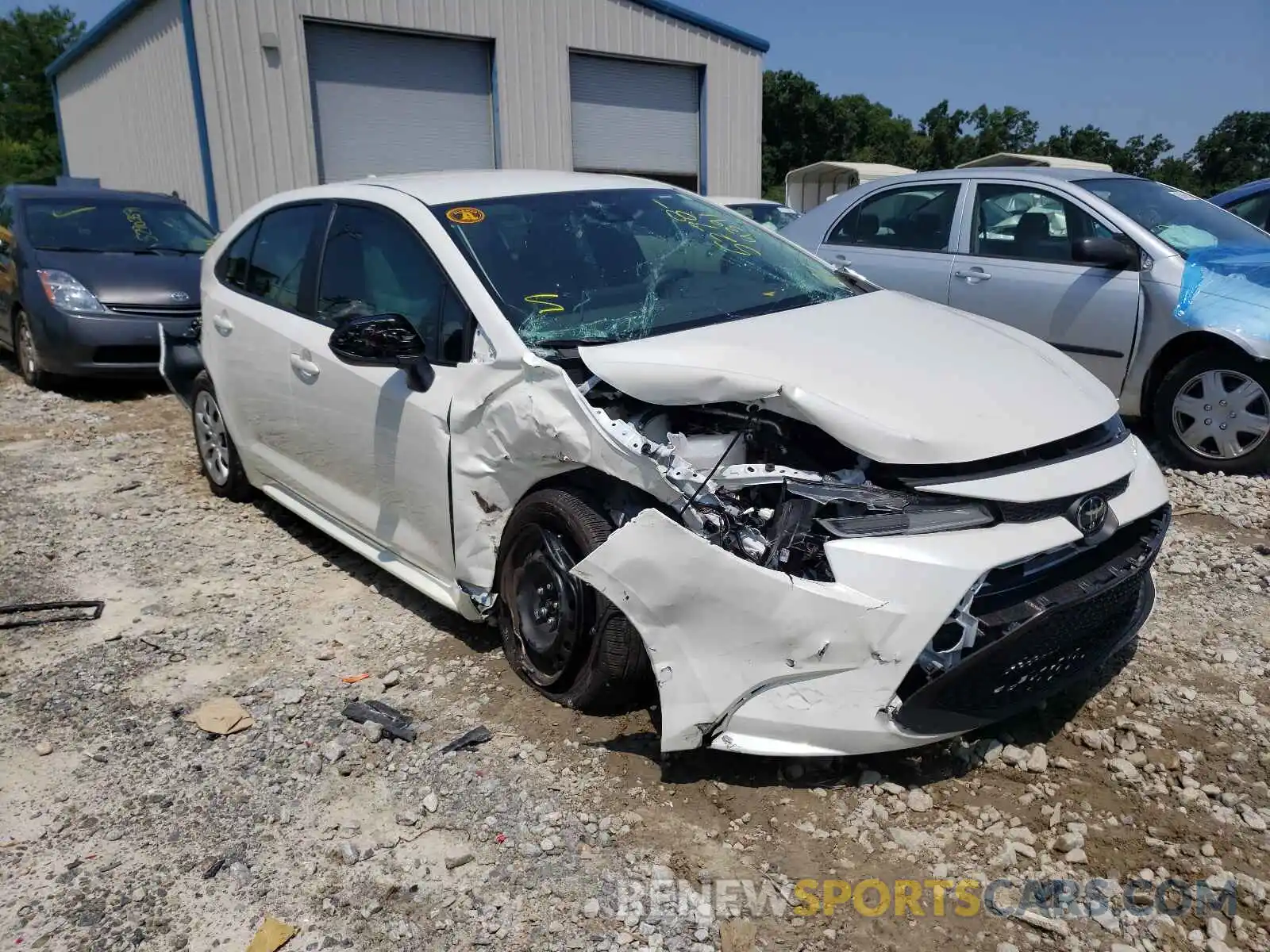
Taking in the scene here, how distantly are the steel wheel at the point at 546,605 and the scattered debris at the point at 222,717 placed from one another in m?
0.96

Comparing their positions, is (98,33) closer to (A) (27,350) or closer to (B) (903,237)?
(A) (27,350)

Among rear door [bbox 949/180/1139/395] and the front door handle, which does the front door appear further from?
rear door [bbox 949/180/1139/395]

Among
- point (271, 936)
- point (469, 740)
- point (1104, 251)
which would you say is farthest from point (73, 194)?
point (271, 936)

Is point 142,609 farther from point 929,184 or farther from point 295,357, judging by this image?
point 929,184

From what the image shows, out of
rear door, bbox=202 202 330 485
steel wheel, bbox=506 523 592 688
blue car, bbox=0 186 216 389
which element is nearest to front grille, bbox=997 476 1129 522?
steel wheel, bbox=506 523 592 688

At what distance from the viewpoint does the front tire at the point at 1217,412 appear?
5.19 m

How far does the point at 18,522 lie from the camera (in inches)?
208

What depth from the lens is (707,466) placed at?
8.86 feet

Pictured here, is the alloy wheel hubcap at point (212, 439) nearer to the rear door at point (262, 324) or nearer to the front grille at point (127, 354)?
the rear door at point (262, 324)

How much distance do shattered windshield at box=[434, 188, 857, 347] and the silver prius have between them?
2418 millimetres

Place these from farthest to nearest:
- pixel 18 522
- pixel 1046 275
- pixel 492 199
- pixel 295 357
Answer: pixel 1046 275 < pixel 18 522 < pixel 295 357 < pixel 492 199

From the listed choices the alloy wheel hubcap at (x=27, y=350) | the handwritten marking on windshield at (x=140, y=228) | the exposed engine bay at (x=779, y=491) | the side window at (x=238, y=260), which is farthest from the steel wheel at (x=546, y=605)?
the handwritten marking on windshield at (x=140, y=228)

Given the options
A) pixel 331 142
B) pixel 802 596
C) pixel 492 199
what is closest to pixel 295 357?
pixel 492 199

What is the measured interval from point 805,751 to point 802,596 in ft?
1.41
